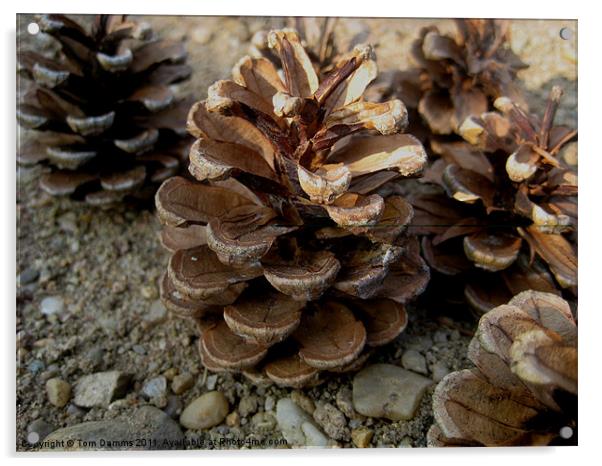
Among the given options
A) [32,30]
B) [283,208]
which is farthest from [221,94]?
[32,30]

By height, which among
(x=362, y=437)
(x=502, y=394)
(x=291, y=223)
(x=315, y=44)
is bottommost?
(x=362, y=437)

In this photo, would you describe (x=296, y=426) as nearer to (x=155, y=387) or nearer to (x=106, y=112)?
(x=155, y=387)

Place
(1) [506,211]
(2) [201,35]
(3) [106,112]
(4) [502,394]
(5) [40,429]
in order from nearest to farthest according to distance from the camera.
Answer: (4) [502,394]
(5) [40,429]
(1) [506,211]
(3) [106,112]
(2) [201,35]

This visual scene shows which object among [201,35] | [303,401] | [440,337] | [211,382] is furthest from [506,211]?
[201,35]

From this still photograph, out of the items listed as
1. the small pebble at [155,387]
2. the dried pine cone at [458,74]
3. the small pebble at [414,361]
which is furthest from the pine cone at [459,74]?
the small pebble at [155,387]

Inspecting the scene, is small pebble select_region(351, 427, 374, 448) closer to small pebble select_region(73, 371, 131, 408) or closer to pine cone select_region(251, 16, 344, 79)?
small pebble select_region(73, 371, 131, 408)
